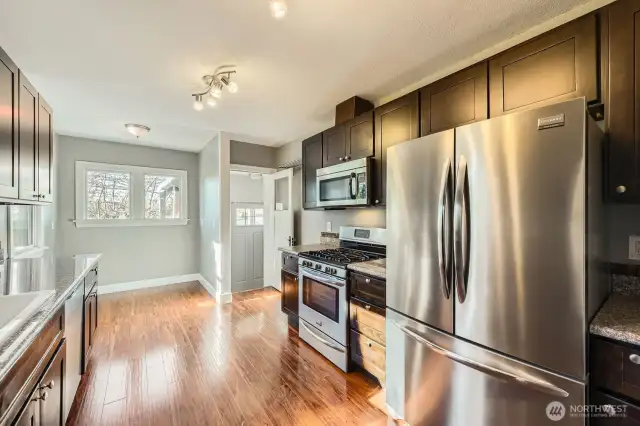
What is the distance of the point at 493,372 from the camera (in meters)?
1.30

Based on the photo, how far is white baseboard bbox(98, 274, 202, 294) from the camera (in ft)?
15.0

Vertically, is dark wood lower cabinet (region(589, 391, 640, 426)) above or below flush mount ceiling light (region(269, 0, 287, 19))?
below

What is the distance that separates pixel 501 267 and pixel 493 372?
497 mm

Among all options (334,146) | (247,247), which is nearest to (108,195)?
(247,247)

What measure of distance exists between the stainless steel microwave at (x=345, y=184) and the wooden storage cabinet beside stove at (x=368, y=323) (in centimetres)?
75

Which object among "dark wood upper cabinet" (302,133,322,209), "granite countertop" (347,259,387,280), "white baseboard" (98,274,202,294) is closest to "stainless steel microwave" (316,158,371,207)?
"dark wood upper cabinet" (302,133,322,209)

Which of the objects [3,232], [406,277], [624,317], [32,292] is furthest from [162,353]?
[624,317]

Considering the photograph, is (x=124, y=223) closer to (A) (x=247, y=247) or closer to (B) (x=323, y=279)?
(A) (x=247, y=247)

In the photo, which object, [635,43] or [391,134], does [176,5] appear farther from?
[635,43]

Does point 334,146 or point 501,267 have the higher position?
point 334,146

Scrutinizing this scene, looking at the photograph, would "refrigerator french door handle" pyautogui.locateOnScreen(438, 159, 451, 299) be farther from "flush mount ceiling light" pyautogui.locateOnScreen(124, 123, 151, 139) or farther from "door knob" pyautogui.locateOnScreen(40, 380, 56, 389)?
"flush mount ceiling light" pyautogui.locateOnScreen(124, 123, 151, 139)

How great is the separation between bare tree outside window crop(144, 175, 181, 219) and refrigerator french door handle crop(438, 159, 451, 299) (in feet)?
16.4

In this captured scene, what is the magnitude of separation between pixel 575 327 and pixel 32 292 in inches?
98.1

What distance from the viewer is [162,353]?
264cm
